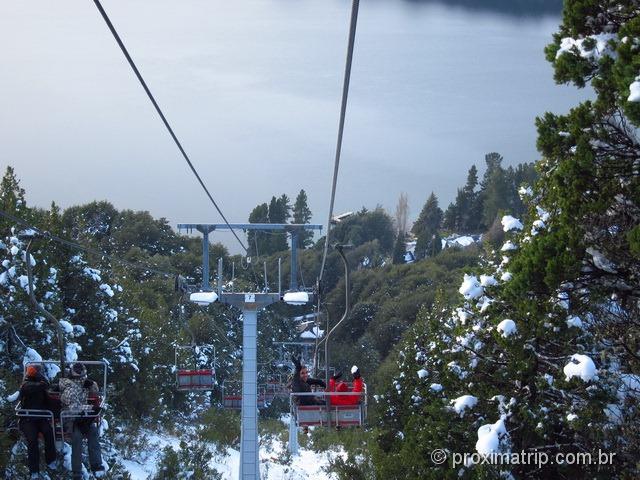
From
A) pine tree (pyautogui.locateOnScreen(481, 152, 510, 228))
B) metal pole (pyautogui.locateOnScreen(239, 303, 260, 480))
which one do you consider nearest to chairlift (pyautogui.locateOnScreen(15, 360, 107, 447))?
metal pole (pyautogui.locateOnScreen(239, 303, 260, 480))

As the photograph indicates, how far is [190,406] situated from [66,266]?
23261mm

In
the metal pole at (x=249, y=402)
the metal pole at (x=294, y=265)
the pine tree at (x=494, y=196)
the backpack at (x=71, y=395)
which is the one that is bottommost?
the metal pole at (x=249, y=402)

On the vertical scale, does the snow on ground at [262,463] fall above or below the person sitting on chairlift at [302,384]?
below

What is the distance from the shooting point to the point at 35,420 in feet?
43.3

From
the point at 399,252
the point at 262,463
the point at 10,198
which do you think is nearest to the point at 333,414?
the point at 10,198

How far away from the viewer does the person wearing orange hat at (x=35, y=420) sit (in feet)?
41.8

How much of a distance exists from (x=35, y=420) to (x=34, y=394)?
2.02 ft

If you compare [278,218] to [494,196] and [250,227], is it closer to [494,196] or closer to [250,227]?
[494,196]

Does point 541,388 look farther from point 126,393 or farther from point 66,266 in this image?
point 126,393

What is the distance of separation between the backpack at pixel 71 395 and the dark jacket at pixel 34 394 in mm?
219

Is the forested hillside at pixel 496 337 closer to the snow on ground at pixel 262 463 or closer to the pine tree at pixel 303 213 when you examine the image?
the snow on ground at pixel 262 463

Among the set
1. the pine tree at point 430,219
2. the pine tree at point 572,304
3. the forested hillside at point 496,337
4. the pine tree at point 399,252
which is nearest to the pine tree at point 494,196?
the pine tree at point 430,219

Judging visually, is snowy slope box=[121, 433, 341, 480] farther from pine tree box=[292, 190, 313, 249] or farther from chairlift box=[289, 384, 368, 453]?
pine tree box=[292, 190, 313, 249]

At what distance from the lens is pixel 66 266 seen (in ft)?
96.3
